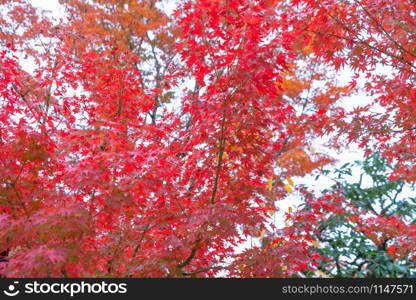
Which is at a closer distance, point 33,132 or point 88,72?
point 33,132

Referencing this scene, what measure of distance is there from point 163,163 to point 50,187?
3.87 ft

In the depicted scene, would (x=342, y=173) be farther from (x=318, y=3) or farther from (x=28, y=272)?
(x=28, y=272)

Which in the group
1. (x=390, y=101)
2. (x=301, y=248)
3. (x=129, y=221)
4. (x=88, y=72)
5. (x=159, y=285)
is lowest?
(x=159, y=285)

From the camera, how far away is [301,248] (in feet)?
12.4

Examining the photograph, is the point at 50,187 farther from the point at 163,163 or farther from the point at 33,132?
the point at 163,163

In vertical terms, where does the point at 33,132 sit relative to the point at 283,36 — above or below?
below

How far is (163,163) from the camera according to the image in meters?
3.65

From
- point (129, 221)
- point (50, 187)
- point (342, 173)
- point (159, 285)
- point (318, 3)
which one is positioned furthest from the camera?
point (342, 173)

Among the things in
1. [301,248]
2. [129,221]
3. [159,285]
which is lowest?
[159,285]

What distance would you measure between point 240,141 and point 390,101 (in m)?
2.91

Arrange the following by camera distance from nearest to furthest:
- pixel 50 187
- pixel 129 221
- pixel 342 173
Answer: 1. pixel 50 187
2. pixel 129 221
3. pixel 342 173

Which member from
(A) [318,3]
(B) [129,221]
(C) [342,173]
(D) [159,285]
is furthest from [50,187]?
(C) [342,173]

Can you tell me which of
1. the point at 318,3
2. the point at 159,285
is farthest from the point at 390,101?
the point at 159,285

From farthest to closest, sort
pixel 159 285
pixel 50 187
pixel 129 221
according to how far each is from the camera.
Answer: pixel 129 221 → pixel 50 187 → pixel 159 285
